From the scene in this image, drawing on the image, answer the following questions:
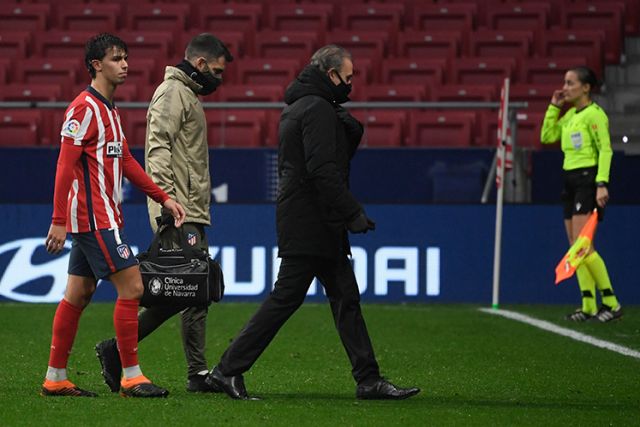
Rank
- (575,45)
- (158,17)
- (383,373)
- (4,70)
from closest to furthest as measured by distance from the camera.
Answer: (383,373), (4,70), (575,45), (158,17)

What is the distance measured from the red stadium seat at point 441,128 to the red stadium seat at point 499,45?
3191 millimetres

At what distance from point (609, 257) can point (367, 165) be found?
8.19 feet

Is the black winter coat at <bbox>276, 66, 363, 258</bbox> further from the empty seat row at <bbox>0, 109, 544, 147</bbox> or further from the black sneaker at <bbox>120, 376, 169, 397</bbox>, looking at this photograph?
the empty seat row at <bbox>0, 109, 544, 147</bbox>

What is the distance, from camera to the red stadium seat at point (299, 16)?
19.1m

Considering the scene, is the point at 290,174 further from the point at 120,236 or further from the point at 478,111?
the point at 478,111

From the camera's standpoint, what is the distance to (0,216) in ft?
43.7

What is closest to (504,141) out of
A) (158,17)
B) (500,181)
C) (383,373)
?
(500,181)

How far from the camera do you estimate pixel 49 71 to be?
17891 mm

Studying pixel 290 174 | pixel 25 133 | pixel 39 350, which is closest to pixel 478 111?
pixel 25 133

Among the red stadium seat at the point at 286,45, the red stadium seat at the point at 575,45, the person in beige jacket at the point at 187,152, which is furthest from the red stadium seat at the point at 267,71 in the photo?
the person in beige jacket at the point at 187,152

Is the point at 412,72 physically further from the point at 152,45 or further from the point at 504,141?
the point at 504,141

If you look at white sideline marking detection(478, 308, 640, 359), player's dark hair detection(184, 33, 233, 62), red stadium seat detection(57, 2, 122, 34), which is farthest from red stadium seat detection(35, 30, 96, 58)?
player's dark hair detection(184, 33, 233, 62)

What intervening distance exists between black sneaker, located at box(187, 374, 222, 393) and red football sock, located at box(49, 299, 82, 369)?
780mm

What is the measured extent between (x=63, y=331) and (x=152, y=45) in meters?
12.0
